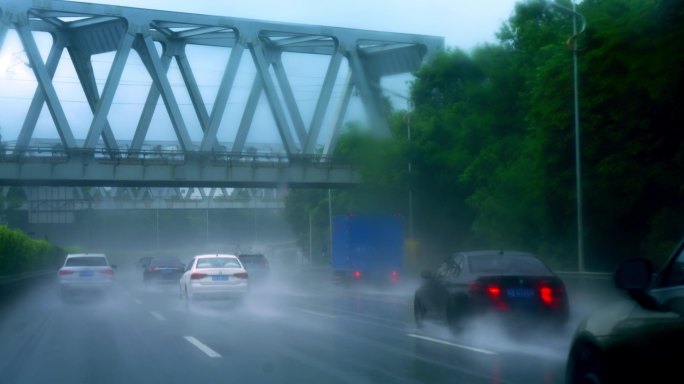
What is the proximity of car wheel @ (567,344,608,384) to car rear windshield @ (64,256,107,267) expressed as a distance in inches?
1163

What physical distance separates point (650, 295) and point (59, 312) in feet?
79.5

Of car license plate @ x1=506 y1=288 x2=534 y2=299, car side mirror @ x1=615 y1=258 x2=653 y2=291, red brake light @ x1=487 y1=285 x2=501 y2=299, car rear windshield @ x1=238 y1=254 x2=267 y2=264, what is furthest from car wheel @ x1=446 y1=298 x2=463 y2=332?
car rear windshield @ x1=238 y1=254 x2=267 y2=264

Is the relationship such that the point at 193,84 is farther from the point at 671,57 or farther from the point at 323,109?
the point at 671,57

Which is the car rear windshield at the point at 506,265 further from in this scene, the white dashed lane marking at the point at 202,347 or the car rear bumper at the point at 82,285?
the car rear bumper at the point at 82,285

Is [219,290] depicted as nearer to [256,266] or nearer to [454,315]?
[454,315]

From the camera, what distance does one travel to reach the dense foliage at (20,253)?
41250 mm

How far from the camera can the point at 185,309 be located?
88.3 feet

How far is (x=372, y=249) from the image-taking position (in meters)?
40.7

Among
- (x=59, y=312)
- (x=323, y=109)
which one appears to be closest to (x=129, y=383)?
(x=59, y=312)

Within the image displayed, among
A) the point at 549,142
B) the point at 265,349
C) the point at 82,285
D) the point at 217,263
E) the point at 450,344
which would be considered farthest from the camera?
the point at 549,142

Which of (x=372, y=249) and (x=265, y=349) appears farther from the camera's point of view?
(x=372, y=249)

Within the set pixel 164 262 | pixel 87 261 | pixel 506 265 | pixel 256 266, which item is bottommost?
pixel 256 266

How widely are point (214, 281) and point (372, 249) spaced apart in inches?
568

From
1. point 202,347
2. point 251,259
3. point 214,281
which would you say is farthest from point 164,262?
point 202,347
